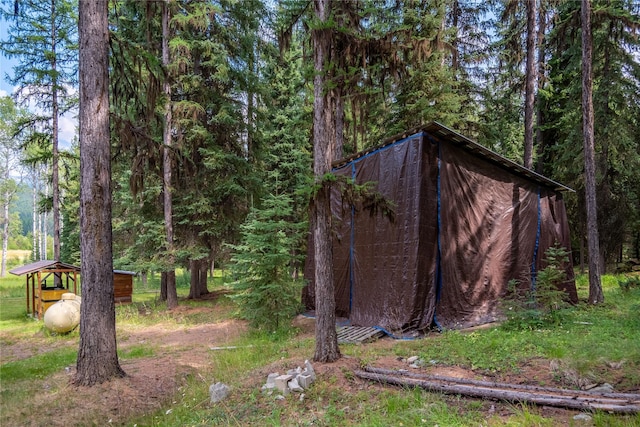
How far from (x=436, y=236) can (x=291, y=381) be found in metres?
4.52

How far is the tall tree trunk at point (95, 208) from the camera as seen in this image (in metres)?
5.41

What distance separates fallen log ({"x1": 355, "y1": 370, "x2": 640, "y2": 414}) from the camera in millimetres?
3035

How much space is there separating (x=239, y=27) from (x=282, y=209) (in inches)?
372

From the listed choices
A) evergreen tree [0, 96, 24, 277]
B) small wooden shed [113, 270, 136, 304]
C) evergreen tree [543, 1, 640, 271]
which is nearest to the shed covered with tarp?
evergreen tree [543, 1, 640, 271]

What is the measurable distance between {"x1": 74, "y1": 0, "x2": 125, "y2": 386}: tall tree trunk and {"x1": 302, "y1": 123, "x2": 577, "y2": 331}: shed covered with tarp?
4001 mm

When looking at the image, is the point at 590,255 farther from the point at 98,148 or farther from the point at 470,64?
the point at 98,148

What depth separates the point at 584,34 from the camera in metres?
9.63

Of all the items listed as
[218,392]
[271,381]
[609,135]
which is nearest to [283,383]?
[271,381]

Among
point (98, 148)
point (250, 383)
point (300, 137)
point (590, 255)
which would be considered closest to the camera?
point (250, 383)

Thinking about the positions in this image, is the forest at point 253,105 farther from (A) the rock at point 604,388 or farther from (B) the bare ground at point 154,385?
(A) the rock at point 604,388

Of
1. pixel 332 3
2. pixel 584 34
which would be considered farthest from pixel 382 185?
pixel 584 34

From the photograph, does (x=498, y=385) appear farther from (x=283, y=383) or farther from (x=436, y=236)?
(x=436, y=236)

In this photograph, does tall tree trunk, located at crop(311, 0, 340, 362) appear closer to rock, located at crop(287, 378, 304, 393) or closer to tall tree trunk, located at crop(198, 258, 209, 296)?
rock, located at crop(287, 378, 304, 393)

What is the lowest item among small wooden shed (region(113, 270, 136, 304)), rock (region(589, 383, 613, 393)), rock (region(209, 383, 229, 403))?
small wooden shed (region(113, 270, 136, 304))
